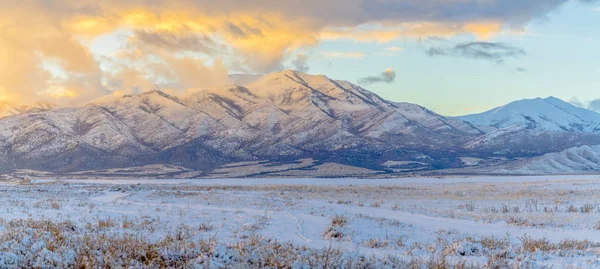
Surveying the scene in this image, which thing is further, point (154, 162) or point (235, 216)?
point (154, 162)

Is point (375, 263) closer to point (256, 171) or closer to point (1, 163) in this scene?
point (256, 171)

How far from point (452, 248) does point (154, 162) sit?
188555 mm

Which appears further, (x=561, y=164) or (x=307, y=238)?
(x=561, y=164)

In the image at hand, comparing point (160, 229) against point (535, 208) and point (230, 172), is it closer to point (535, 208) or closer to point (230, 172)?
point (535, 208)

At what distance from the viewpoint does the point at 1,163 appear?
7352 inches

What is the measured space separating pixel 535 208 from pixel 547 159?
120 m

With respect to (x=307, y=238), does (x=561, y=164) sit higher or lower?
higher

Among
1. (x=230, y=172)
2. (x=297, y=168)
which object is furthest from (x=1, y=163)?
(x=297, y=168)

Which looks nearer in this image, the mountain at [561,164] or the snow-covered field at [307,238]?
the snow-covered field at [307,238]

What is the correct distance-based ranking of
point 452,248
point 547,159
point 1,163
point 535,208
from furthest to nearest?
1. point 1,163
2. point 547,159
3. point 535,208
4. point 452,248

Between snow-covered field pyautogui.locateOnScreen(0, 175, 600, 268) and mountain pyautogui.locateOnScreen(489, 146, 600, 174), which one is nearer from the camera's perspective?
snow-covered field pyautogui.locateOnScreen(0, 175, 600, 268)

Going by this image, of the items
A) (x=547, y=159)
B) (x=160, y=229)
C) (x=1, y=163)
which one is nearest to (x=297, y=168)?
(x=547, y=159)

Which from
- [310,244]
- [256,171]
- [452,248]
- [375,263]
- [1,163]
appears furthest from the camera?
[1,163]

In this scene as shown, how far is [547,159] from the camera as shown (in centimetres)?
14138
